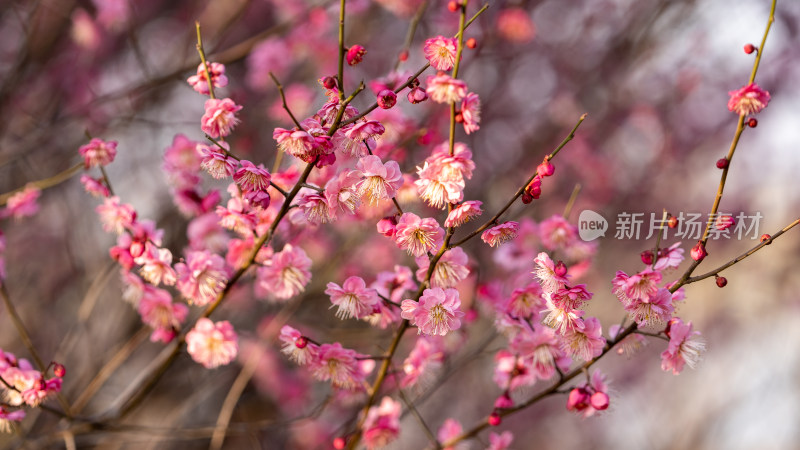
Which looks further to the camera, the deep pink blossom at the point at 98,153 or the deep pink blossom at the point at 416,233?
the deep pink blossom at the point at 98,153

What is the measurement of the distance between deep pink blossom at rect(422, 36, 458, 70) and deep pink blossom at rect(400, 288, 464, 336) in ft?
1.65

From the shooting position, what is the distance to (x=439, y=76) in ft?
4.04

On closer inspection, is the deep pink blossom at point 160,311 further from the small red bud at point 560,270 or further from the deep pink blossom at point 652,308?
the deep pink blossom at point 652,308

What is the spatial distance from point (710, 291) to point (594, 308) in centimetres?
244

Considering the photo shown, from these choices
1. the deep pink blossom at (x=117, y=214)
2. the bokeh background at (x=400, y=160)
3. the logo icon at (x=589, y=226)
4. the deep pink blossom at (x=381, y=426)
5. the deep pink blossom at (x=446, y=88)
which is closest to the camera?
the deep pink blossom at (x=446, y=88)

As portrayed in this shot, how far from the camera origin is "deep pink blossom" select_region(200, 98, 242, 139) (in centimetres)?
137

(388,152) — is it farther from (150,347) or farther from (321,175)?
(150,347)

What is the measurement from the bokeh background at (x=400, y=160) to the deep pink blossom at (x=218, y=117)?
2.81 ft

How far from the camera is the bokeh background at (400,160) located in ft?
10.5

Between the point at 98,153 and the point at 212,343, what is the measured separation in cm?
Result: 60

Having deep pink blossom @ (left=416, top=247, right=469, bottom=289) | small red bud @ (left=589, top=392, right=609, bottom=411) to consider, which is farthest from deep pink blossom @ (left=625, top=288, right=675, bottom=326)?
deep pink blossom @ (left=416, top=247, right=469, bottom=289)

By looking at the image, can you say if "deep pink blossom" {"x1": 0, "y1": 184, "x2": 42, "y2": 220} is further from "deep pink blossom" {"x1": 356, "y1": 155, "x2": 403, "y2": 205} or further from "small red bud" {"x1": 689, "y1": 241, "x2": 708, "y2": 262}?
"small red bud" {"x1": 689, "y1": 241, "x2": 708, "y2": 262}

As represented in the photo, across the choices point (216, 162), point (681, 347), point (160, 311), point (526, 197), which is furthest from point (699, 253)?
point (160, 311)

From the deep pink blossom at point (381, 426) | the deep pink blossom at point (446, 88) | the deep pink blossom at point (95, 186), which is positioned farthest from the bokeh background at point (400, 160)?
the deep pink blossom at point (446, 88)
